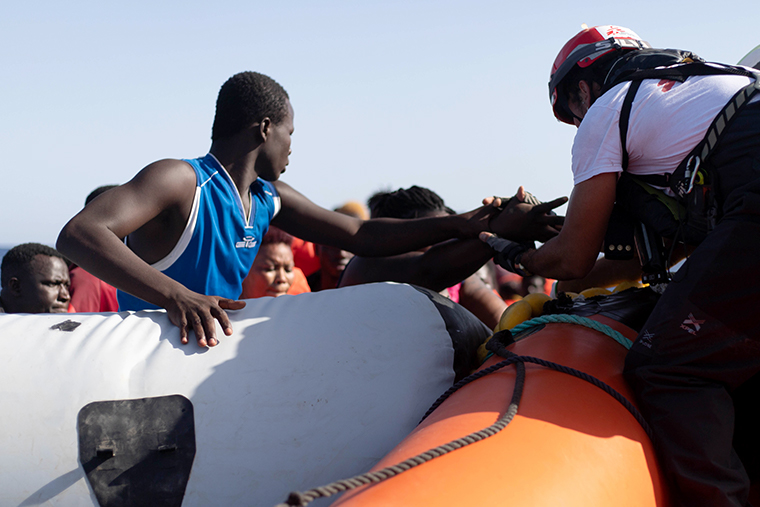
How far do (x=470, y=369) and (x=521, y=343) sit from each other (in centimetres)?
25

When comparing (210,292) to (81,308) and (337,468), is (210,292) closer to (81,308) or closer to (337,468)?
(337,468)

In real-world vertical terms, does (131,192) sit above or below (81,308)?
above

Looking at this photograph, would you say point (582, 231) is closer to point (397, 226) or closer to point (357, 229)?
point (397, 226)

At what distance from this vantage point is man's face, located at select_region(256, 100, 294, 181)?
260cm

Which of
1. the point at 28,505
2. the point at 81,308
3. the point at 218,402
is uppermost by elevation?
the point at 218,402

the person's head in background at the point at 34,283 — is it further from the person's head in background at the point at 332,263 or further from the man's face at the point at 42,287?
the person's head in background at the point at 332,263

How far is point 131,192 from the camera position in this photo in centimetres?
203

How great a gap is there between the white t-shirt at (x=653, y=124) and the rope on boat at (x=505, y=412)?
1.66ft

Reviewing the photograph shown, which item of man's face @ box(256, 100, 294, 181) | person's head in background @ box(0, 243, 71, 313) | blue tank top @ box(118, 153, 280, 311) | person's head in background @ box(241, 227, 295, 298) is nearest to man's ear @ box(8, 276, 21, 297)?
person's head in background @ box(0, 243, 71, 313)

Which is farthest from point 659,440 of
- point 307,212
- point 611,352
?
point 307,212

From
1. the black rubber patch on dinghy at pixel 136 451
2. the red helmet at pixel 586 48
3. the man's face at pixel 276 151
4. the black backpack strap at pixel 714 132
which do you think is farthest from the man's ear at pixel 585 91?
the black rubber patch on dinghy at pixel 136 451

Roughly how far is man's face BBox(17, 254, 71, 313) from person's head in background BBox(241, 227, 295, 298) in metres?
1.29

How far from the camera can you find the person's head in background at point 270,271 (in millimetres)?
4449

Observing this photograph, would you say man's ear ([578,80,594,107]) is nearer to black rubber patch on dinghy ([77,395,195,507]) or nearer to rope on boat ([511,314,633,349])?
rope on boat ([511,314,633,349])
